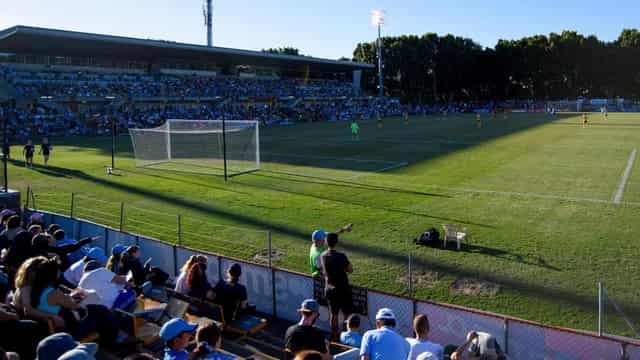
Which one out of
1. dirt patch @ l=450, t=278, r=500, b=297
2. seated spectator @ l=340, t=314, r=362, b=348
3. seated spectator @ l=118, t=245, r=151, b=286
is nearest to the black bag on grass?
dirt patch @ l=450, t=278, r=500, b=297

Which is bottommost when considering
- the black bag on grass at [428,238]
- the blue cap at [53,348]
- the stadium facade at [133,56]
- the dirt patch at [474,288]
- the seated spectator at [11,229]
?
the dirt patch at [474,288]

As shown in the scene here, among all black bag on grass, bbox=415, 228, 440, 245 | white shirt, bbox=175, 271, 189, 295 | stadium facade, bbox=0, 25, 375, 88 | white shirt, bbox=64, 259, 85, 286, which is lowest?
black bag on grass, bbox=415, 228, 440, 245

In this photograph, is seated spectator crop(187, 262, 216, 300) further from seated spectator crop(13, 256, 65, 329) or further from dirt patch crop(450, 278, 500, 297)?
dirt patch crop(450, 278, 500, 297)

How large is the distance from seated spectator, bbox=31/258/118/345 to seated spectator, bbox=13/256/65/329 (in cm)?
4

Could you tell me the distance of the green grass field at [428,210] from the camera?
35.4 feet

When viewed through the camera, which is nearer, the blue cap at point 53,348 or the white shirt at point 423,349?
the blue cap at point 53,348

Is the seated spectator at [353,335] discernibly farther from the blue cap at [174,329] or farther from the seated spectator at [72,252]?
the seated spectator at [72,252]

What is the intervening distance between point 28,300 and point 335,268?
393 centimetres

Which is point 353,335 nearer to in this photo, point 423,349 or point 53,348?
point 423,349

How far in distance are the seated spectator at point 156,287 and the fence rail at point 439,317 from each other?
1.08 m

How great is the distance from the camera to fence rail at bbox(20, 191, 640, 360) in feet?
21.2

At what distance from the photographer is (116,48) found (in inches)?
2463

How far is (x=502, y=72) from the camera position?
105 m

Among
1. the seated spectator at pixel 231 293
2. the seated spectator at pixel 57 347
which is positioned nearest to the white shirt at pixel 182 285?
the seated spectator at pixel 231 293
